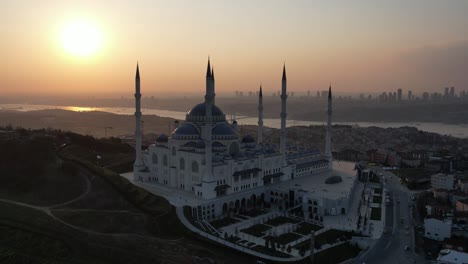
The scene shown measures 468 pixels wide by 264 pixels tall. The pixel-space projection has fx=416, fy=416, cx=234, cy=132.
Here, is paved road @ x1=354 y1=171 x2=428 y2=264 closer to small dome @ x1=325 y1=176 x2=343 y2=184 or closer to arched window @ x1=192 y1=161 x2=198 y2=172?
small dome @ x1=325 y1=176 x2=343 y2=184

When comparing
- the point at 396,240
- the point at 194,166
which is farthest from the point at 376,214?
the point at 194,166

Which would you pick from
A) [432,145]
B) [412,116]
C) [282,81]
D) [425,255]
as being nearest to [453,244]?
[425,255]

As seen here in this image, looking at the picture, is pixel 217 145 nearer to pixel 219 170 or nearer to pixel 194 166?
pixel 194 166

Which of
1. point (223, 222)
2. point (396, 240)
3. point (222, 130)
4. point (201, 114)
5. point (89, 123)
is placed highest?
point (201, 114)

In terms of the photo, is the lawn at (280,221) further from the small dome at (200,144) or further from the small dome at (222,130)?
the small dome at (222,130)

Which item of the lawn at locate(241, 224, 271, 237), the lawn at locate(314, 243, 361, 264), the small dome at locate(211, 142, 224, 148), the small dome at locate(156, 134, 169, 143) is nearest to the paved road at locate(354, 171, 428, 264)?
the lawn at locate(314, 243, 361, 264)
